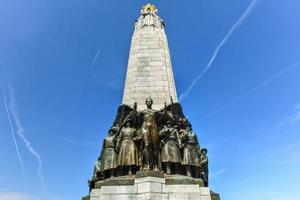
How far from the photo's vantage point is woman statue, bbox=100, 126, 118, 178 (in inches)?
393

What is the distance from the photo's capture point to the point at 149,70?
13.5 metres

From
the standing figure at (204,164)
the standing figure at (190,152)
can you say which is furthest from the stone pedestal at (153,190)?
the standing figure at (204,164)

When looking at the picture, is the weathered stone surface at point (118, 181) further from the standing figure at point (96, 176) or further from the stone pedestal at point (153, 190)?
the standing figure at point (96, 176)

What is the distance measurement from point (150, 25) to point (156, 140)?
8127 millimetres

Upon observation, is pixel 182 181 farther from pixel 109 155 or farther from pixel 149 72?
pixel 149 72

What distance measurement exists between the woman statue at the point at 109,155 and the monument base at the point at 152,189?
740mm

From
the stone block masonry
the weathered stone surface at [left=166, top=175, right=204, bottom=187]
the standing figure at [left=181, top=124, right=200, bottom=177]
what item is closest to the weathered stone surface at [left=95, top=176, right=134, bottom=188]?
the weathered stone surface at [left=166, top=175, right=204, bottom=187]

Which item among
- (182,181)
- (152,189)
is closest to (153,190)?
(152,189)

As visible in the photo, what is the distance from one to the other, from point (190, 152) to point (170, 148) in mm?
708

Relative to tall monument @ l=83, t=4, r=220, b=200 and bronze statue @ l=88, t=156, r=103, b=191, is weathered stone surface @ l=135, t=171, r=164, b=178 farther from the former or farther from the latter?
bronze statue @ l=88, t=156, r=103, b=191

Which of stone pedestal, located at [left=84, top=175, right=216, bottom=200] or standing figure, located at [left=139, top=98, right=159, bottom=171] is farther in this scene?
standing figure, located at [left=139, top=98, right=159, bottom=171]

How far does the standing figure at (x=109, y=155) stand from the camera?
9.98m

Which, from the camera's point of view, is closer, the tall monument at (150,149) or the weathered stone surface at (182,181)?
the tall monument at (150,149)

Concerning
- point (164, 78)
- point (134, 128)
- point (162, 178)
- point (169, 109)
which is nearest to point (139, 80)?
point (164, 78)
